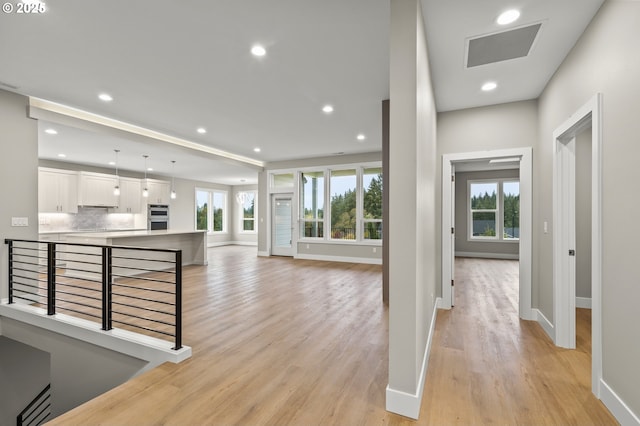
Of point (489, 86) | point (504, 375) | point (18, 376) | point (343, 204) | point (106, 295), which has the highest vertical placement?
point (489, 86)

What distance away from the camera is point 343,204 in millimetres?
8055

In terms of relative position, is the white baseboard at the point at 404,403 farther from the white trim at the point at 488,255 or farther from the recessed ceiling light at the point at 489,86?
the white trim at the point at 488,255

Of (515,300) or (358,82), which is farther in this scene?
(515,300)

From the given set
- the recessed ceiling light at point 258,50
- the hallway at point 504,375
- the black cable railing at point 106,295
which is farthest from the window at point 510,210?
the black cable railing at point 106,295

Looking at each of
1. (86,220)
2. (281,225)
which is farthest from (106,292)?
(86,220)

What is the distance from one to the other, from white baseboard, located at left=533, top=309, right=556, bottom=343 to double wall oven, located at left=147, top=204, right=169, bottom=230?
10.3m

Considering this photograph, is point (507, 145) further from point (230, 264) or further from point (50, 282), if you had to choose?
point (230, 264)

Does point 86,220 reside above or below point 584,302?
above

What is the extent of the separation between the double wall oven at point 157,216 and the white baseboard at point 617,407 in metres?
10.8

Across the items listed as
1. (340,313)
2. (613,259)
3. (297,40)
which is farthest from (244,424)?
(297,40)

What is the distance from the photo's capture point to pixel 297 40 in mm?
2730

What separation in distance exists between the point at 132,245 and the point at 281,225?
4.12m

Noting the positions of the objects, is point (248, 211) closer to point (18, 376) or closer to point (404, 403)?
point (18, 376)

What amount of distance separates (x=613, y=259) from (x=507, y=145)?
2218 mm
